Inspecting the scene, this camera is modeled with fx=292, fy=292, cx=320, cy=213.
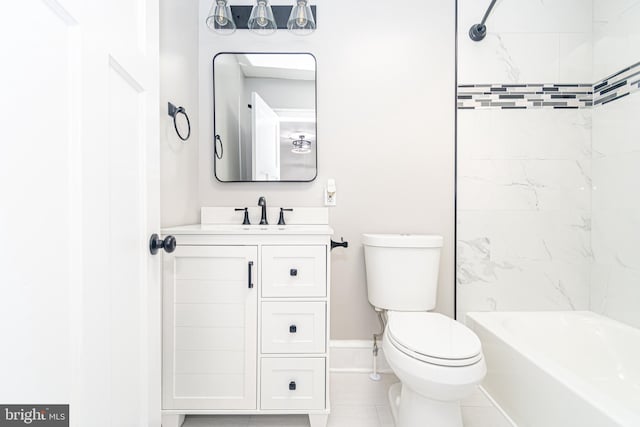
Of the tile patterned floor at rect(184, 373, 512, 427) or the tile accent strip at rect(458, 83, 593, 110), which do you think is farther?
the tile accent strip at rect(458, 83, 593, 110)

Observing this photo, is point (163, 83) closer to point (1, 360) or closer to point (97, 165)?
point (97, 165)

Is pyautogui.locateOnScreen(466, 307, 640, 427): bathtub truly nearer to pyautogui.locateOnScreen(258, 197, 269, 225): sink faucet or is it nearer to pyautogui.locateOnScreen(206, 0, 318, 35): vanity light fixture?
pyautogui.locateOnScreen(258, 197, 269, 225): sink faucet

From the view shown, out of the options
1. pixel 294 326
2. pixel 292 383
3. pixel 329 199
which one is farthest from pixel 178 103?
pixel 292 383

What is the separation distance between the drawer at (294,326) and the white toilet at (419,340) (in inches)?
11.4

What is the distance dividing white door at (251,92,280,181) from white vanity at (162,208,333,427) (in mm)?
584

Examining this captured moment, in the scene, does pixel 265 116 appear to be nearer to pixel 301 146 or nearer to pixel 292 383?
pixel 301 146

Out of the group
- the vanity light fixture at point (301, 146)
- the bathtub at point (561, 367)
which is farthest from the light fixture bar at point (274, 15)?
the bathtub at point (561, 367)

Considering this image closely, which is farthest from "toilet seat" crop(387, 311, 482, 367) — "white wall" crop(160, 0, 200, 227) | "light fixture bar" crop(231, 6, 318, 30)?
"light fixture bar" crop(231, 6, 318, 30)

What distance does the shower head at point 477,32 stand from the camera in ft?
5.40

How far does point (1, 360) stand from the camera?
0.40 metres

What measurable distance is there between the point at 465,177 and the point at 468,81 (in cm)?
56

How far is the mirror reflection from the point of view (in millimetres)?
1706

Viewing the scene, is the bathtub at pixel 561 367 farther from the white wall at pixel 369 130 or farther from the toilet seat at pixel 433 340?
the white wall at pixel 369 130

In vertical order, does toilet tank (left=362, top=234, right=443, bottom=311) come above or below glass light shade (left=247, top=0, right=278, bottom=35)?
below
